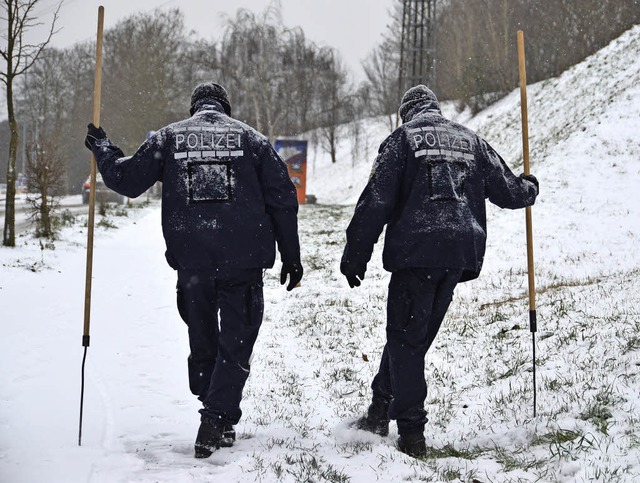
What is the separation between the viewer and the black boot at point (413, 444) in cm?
374

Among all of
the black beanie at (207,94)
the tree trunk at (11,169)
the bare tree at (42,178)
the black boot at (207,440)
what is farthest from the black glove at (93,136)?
the bare tree at (42,178)

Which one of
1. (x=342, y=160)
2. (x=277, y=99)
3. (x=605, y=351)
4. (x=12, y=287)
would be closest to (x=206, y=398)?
(x=605, y=351)

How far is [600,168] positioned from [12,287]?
515 inches

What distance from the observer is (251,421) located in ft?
14.6

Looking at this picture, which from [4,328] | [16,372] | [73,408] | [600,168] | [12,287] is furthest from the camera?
[600,168]

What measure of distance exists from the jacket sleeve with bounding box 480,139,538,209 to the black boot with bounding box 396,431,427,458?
5.23ft

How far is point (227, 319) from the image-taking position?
377 cm

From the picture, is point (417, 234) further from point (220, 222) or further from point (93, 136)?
point (93, 136)

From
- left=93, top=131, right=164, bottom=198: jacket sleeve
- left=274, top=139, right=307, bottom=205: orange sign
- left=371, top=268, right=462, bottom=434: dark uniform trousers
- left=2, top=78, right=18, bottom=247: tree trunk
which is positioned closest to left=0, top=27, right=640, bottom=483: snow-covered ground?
left=371, top=268, right=462, bottom=434: dark uniform trousers

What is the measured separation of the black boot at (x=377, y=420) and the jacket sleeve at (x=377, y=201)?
38.8 inches

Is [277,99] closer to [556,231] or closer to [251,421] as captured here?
[556,231]

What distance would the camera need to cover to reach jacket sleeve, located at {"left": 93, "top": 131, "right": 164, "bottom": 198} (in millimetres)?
3824

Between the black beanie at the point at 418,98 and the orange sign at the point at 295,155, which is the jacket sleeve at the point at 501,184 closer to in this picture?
the black beanie at the point at 418,98

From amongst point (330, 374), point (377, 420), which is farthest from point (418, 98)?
point (330, 374)
